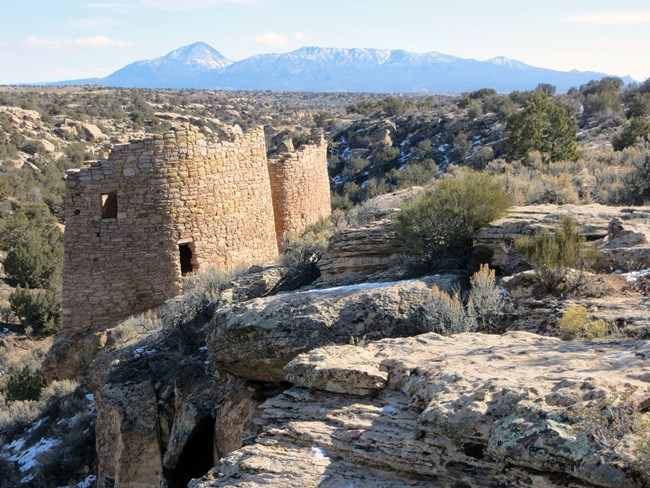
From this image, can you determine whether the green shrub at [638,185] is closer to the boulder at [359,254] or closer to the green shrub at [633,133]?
the boulder at [359,254]

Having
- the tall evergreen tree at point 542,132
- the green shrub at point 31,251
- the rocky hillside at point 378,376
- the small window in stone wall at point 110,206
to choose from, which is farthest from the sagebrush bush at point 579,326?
the green shrub at point 31,251

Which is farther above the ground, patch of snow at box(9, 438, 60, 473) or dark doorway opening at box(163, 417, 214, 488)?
dark doorway opening at box(163, 417, 214, 488)

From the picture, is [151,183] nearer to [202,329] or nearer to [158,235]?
[158,235]

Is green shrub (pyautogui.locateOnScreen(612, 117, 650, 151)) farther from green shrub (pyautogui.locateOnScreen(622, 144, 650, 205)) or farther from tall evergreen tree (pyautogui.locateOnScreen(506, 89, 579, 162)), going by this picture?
green shrub (pyautogui.locateOnScreen(622, 144, 650, 205))

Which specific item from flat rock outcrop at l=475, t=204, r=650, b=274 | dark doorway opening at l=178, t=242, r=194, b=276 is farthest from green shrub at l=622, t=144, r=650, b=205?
dark doorway opening at l=178, t=242, r=194, b=276

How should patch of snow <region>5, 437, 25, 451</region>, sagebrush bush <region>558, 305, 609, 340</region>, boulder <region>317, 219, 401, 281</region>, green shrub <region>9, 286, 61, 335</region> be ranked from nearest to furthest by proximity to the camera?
sagebrush bush <region>558, 305, 609, 340</region>
boulder <region>317, 219, 401, 281</region>
patch of snow <region>5, 437, 25, 451</region>
green shrub <region>9, 286, 61, 335</region>

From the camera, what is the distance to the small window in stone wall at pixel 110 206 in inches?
469

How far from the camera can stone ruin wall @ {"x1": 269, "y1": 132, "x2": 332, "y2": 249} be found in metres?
15.4

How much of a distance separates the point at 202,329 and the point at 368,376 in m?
4.45

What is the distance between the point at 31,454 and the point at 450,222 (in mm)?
7022

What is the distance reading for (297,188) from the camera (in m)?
15.8

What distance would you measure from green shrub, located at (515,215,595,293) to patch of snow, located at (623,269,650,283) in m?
0.41

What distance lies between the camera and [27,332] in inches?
789

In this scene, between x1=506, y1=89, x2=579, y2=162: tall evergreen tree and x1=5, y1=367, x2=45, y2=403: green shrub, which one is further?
x1=506, y1=89, x2=579, y2=162: tall evergreen tree
